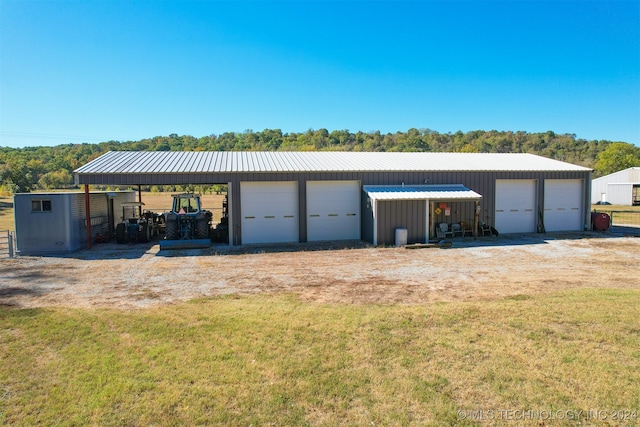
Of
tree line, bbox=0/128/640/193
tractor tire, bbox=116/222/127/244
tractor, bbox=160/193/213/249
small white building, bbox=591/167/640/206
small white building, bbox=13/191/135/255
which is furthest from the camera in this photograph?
tree line, bbox=0/128/640/193

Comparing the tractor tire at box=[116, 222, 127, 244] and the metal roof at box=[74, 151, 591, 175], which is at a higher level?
the metal roof at box=[74, 151, 591, 175]

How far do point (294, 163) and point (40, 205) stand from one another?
9449 millimetres

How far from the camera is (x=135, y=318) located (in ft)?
22.4

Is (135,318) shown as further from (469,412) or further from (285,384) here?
(469,412)

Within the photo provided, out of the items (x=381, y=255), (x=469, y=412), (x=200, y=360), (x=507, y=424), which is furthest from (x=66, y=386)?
(x=381, y=255)

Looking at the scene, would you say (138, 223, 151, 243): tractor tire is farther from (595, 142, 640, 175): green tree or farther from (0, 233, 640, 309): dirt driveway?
(595, 142, 640, 175): green tree

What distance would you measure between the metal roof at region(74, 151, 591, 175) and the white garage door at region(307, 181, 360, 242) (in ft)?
2.54

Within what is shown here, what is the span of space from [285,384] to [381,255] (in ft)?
30.3

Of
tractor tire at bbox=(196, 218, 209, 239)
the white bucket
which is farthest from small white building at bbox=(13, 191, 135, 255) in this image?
the white bucket

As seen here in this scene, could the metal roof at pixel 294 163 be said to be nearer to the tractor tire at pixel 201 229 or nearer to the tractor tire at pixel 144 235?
the tractor tire at pixel 201 229

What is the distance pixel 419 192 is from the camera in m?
16.5

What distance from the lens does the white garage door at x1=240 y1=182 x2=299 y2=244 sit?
53.6ft

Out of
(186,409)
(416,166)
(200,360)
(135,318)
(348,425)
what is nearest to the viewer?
(348,425)

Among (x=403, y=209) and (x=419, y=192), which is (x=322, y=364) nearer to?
(x=403, y=209)
